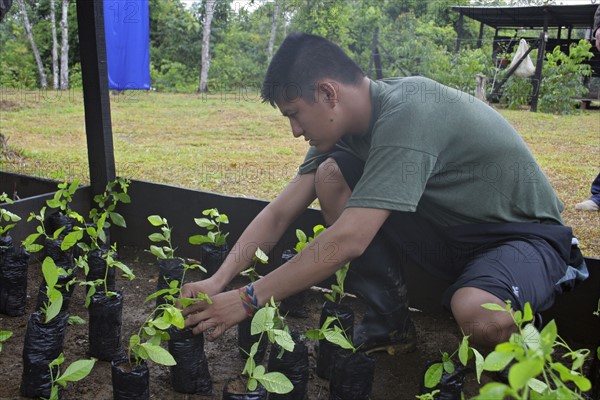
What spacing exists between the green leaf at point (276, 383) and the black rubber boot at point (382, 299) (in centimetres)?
71

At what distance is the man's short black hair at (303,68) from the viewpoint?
180 centimetres

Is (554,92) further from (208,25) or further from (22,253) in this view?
(208,25)

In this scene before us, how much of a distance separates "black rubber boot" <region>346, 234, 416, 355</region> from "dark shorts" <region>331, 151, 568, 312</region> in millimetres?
90

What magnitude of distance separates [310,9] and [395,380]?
6.80m

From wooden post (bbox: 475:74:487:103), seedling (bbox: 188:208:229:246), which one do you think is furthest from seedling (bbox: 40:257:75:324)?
wooden post (bbox: 475:74:487:103)

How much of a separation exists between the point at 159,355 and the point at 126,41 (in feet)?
20.7

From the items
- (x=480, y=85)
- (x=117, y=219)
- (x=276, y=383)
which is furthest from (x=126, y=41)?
(x=276, y=383)

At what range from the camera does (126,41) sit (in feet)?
23.1

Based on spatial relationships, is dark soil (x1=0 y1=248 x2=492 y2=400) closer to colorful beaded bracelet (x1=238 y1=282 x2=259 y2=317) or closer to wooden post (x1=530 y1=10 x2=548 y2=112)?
colorful beaded bracelet (x1=238 y1=282 x2=259 y2=317)

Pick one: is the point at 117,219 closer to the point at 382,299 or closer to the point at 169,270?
the point at 169,270

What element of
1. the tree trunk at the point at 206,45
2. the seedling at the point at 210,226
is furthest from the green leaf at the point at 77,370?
the tree trunk at the point at 206,45

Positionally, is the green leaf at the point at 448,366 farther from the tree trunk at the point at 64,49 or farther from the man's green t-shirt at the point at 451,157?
the tree trunk at the point at 64,49

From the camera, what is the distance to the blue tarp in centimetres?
701

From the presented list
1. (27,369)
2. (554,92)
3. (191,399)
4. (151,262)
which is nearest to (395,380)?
(191,399)
